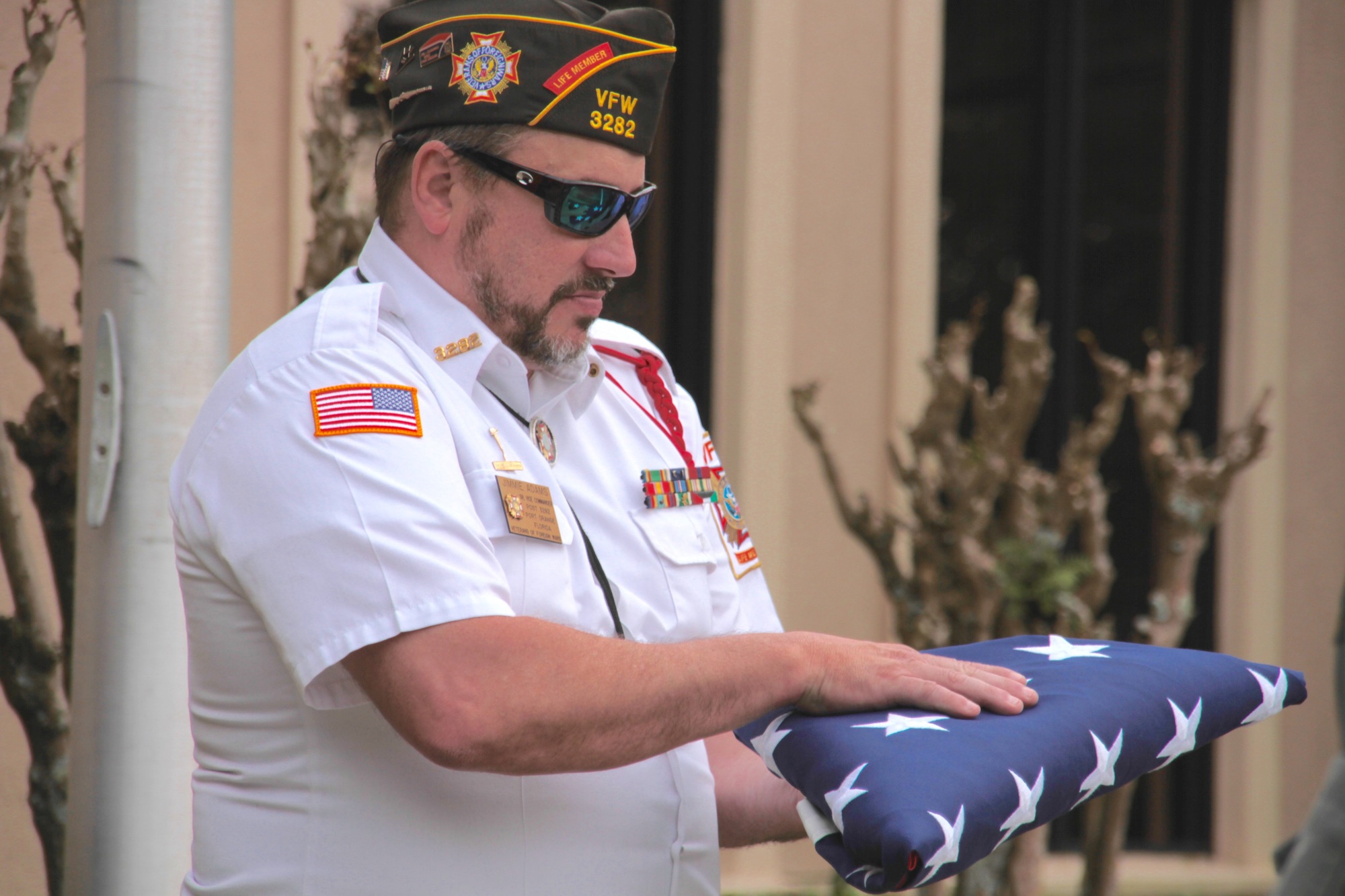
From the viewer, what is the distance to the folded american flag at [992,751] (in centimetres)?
138

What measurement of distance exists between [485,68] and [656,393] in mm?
573

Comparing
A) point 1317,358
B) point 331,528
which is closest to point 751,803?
point 331,528

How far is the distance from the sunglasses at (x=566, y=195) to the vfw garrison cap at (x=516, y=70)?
0.05 meters

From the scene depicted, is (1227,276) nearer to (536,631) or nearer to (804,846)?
(804,846)

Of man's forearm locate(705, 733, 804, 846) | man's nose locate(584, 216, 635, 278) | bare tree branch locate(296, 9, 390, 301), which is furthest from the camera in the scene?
bare tree branch locate(296, 9, 390, 301)

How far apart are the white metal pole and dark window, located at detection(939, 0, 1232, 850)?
3.79 m

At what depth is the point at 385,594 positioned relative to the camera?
→ 4.50 feet

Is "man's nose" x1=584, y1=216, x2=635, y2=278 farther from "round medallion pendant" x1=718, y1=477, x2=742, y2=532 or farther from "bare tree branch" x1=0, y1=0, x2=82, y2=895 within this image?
"bare tree branch" x1=0, y1=0, x2=82, y2=895

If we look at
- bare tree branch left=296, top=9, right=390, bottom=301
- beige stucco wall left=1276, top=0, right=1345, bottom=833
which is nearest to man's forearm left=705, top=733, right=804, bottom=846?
bare tree branch left=296, top=9, right=390, bottom=301

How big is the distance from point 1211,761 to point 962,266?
2.27m

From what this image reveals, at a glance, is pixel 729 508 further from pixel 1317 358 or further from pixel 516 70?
pixel 1317 358

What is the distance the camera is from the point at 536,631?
141cm

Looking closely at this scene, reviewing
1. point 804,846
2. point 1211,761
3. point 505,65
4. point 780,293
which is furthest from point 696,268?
point 505,65

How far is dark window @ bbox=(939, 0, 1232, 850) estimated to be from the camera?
5.45m
